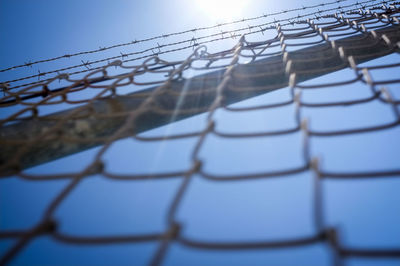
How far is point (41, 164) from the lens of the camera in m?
1.19

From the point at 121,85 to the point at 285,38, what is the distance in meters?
1.19

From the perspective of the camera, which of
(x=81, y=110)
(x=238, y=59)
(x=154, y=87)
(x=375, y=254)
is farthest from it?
(x=238, y=59)

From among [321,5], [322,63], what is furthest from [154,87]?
[321,5]

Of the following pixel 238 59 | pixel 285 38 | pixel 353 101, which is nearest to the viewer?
pixel 353 101

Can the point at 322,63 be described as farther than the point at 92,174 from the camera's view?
Yes

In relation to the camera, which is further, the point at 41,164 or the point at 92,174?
the point at 41,164

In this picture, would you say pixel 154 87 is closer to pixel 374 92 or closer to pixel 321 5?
pixel 374 92

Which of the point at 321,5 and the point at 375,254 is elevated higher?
the point at 321,5

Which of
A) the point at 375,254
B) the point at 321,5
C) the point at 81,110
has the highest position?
the point at 321,5

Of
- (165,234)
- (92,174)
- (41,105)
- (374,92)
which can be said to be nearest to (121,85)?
(41,105)

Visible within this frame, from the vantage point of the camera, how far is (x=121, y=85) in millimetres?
1594

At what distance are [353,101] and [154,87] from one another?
3.10 ft

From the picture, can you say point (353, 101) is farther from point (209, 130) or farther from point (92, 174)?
point (92, 174)

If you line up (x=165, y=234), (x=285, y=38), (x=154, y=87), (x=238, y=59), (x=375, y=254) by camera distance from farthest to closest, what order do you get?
(x=285, y=38) < (x=238, y=59) < (x=154, y=87) < (x=165, y=234) < (x=375, y=254)
